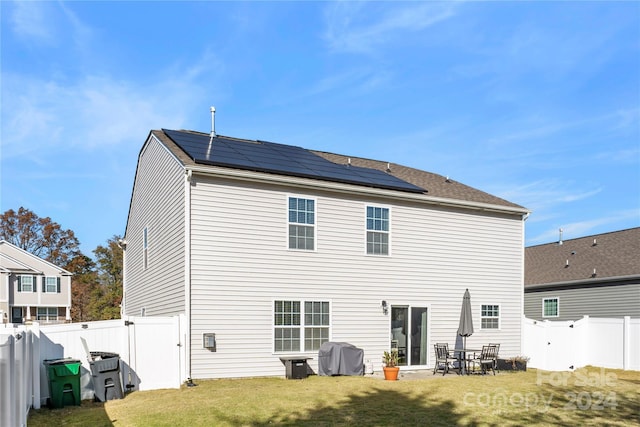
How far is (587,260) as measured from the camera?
79.4ft

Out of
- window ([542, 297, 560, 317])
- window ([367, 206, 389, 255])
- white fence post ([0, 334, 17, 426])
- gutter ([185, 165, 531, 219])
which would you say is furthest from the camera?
window ([542, 297, 560, 317])

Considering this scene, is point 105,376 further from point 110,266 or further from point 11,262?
point 110,266

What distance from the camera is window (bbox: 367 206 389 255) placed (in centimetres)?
1547

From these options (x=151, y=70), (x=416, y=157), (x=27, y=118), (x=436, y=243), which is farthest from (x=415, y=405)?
(x=27, y=118)

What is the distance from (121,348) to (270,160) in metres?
6.59

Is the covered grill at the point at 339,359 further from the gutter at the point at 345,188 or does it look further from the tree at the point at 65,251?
the tree at the point at 65,251

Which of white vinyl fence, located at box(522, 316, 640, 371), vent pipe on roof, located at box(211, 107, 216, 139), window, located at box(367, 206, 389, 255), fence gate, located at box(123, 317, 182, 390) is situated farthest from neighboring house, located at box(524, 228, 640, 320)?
fence gate, located at box(123, 317, 182, 390)

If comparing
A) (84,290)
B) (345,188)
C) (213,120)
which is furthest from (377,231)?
(84,290)

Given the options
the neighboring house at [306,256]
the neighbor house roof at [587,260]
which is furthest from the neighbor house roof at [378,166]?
the neighbor house roof at [587,260]

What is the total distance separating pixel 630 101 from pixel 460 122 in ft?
20.2

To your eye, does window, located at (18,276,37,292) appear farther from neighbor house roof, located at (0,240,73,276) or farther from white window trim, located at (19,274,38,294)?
neighbor house roof, located at (0,240,73,276)

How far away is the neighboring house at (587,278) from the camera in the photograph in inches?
839

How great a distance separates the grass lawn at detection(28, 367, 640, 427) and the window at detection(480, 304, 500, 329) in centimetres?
379

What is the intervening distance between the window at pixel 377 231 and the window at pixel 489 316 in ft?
14.4
